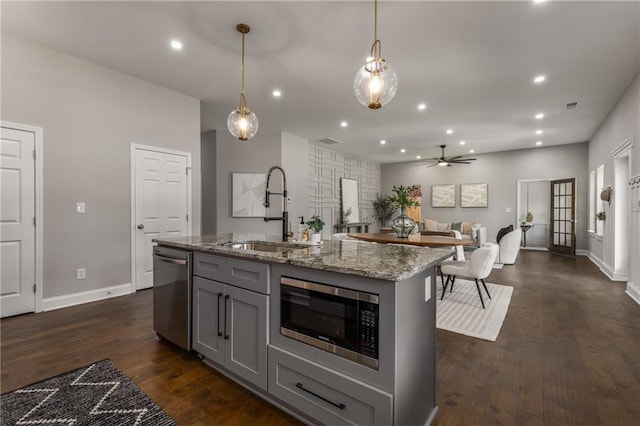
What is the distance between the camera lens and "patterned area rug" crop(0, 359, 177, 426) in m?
1.62

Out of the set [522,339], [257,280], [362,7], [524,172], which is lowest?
[522,339]

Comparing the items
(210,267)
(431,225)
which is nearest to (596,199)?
(431,225)

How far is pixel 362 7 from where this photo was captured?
8.62ft

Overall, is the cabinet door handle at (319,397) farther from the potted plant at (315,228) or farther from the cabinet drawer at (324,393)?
the potted plant at (315,228)

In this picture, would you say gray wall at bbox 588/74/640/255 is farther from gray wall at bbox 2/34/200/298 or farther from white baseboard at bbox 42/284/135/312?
white baseboard at bbox 42/284/135/312

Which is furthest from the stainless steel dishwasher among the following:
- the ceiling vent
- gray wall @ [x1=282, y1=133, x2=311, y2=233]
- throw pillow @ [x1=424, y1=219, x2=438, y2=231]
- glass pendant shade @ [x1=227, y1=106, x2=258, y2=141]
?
throw pillow @ [x1=424, y1=219, x2=438, y2=231]

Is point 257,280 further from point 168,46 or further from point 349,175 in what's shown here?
point 349,175

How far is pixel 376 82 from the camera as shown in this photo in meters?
2.21

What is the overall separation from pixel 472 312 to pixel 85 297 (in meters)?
4.60

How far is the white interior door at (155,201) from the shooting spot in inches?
163

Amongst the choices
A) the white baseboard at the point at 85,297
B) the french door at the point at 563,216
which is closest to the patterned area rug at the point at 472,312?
the white baseboard at the point at 85,297

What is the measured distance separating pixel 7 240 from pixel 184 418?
3.05 m

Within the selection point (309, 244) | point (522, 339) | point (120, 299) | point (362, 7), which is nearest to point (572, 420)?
point (522, 339)

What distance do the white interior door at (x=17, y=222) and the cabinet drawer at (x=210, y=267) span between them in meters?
2.48
